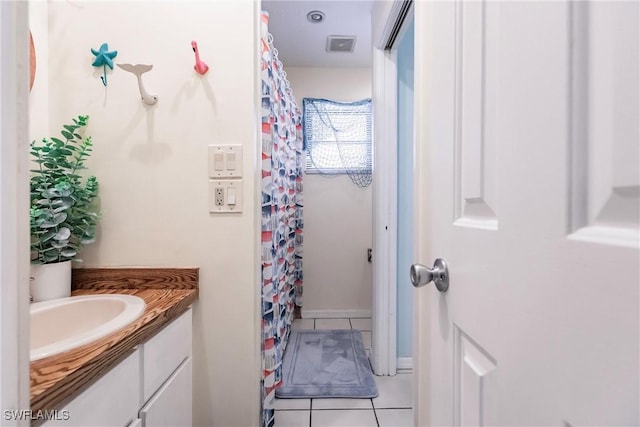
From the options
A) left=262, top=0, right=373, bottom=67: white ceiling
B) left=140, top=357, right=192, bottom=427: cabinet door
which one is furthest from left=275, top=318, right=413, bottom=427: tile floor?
left=262, top=0, right=373, bottom=67: white ceiling

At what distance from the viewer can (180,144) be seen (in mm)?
1045

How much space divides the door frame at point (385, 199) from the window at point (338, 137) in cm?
84

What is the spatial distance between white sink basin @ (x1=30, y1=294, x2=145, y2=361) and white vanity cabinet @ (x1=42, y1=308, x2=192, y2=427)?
113mm

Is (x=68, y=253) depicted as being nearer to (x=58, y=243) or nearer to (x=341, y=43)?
(x=58, y=243)

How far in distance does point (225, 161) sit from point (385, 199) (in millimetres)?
985

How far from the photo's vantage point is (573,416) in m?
0.29

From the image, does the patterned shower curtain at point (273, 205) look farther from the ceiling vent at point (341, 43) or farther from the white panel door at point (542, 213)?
the white panel door at point (542, 213)

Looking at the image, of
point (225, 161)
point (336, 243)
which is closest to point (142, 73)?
point (225, 161)

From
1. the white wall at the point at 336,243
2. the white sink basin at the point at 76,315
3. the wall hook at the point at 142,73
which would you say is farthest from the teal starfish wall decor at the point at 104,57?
the white wall at the point at 336,243

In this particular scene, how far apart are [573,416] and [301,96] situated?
266 cm

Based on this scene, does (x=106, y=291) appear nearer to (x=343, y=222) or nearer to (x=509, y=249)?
(x=509, y=249)

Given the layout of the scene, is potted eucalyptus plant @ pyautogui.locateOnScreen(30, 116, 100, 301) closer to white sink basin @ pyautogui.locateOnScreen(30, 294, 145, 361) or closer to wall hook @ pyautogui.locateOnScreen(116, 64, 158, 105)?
white sink basin @ pyautogui.locateOnScreen(30, 294, 145, 361)

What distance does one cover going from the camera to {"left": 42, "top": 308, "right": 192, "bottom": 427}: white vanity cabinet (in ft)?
1.85

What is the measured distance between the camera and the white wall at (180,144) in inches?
40.6
